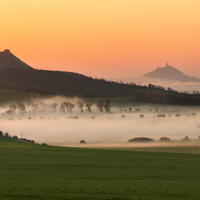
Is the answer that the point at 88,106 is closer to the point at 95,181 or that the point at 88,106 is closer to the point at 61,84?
the point at 61,84

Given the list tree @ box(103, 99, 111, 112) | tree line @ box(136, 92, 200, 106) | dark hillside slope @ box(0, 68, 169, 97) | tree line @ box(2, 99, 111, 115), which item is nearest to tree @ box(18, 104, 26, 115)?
tree line @ box(2, 99, 111, 115)

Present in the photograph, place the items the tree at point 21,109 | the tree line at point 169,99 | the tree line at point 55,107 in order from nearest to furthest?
1. the tree line at point 55,107
2. the tree at point 21,109
3. the tree line at point 169,99

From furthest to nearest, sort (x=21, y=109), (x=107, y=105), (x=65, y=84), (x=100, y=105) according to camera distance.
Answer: (x=65, y=84) < (x=100, y=105) < (x=21, y=109) < (x=107, y=105)

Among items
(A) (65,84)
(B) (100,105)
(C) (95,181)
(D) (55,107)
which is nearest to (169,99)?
(B) (100,105)

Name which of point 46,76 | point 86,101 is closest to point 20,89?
point 46,76

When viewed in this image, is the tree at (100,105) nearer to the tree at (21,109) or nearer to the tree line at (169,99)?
the tree line at (169,99)

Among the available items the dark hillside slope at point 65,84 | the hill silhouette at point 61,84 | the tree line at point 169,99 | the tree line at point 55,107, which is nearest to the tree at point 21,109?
the tree line at point 55,107

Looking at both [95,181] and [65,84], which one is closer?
[95,181]

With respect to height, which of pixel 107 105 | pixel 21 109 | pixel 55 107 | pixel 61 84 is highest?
pixel 61 84

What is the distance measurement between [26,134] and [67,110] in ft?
164

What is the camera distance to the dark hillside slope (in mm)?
158375

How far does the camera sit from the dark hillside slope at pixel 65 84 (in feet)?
520

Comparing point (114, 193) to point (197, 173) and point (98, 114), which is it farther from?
point (98, 114)

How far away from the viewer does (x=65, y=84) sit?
16175 centimetres
